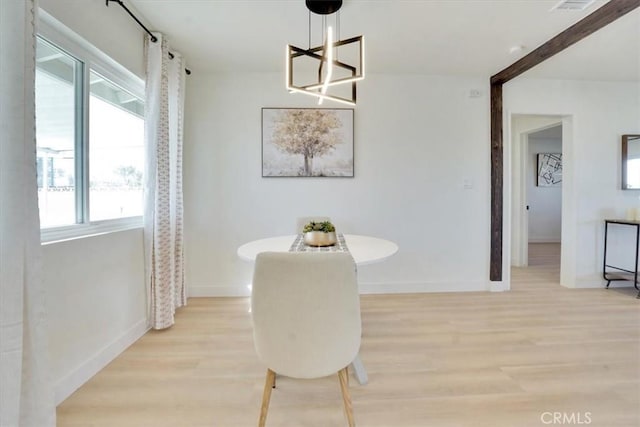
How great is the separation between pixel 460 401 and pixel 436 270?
6.33 ft

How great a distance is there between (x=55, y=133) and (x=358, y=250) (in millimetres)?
1872

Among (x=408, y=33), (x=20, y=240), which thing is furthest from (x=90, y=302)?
(x=408, y=33)

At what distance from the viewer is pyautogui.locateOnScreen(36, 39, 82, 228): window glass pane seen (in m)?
1.50

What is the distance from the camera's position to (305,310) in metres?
1.08

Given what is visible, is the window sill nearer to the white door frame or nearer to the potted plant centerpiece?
the potted plant centerpiece

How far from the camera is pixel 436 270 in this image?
10.8 ft

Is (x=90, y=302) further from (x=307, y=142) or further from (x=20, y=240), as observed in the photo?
(x=307, y=142)

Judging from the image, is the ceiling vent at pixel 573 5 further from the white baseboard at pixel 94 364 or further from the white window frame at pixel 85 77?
the white baseboard at pixel 94 364

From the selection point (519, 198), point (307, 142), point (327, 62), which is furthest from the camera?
point (519, 198)

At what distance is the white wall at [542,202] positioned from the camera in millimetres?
6586

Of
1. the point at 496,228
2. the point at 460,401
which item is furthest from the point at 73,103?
the point at 496,228

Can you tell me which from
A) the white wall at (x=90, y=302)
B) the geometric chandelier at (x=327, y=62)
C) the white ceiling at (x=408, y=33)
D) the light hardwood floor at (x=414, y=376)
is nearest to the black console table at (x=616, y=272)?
the light hardwood floor at (x=414, y=376)

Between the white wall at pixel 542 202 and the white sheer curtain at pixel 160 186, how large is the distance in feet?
24.4

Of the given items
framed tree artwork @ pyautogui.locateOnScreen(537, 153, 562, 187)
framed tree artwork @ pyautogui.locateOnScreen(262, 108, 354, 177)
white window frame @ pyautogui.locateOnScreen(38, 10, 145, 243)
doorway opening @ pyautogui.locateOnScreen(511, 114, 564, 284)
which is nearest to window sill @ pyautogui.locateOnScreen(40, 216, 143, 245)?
white window frame @ pyautogui.locateOnScreen(38, 10, 145, 243)
